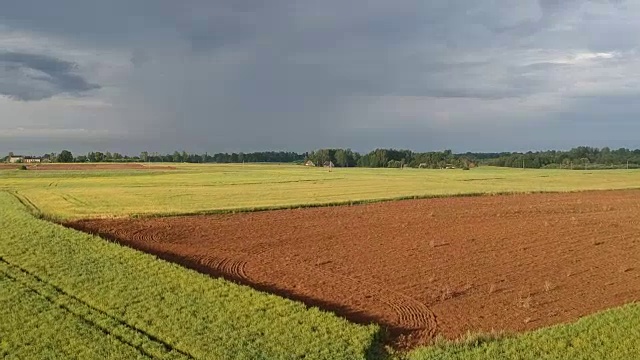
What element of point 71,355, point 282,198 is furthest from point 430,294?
point 282,198

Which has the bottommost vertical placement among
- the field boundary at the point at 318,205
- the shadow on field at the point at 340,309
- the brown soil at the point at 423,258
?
the shadow on field at the point at 340,309

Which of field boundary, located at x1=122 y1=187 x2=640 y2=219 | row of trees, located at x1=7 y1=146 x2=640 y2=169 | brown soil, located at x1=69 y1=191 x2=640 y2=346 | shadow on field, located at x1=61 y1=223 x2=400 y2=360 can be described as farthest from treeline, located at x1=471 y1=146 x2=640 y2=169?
shadow on field, located at x1=61 y1=223 x2=400 y2=360

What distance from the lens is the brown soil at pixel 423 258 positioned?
650 inches

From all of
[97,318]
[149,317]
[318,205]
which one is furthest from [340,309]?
[318,205]

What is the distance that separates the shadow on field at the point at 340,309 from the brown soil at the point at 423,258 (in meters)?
0.07

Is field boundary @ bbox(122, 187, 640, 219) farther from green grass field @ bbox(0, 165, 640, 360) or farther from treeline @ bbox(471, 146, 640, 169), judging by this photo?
treeline @ bbox(471, 146, 640, 169)

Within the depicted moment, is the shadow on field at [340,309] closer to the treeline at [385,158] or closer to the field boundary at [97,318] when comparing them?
the field boundary at [97,318]

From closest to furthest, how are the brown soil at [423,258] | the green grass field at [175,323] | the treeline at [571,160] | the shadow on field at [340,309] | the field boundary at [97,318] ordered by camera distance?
the green grass field at [175,323], the field boundary at [97,318], the shadow on field at [340,309], the brown soil at [423,258], the treeline at [571,160]

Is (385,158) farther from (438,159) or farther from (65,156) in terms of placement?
(65,156)

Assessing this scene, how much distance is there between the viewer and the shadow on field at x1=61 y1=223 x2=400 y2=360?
44.3ft

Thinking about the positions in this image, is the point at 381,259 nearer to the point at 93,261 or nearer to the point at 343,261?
the point at 343,261

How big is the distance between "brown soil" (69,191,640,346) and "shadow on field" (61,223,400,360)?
65 millimetres

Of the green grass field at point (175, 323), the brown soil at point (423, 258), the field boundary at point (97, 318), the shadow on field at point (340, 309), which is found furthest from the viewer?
the brown soil at point (423, 258)

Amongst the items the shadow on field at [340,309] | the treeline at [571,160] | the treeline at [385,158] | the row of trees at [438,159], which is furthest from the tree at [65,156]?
the shadow on field at [340,309]
